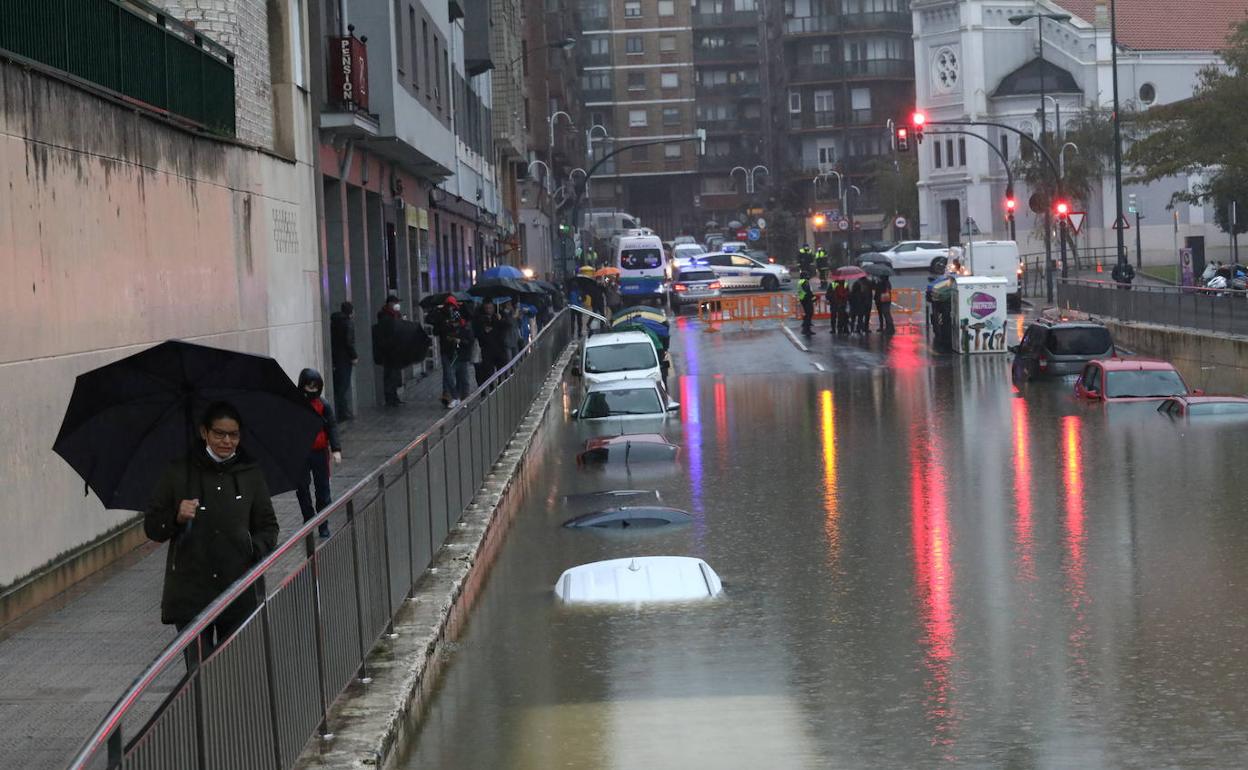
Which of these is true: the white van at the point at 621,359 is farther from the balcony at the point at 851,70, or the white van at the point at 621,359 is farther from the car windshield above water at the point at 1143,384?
the balcony at the point at 851,70

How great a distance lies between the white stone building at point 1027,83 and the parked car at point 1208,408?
70386mm

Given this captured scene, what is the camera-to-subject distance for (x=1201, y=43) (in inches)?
→ 4018

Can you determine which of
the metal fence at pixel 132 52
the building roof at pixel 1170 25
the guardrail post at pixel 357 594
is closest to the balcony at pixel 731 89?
the building roof at pixel 1170 25

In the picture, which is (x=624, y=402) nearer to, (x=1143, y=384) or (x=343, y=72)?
(x=343, y=72)

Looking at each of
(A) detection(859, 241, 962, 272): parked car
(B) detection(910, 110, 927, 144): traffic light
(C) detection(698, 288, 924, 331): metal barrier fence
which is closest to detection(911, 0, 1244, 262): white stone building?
(A) detection(859, 241, 962, 272): parked car

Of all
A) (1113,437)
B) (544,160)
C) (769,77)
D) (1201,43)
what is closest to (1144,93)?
(1201,43)

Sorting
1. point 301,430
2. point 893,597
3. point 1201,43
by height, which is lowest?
point 893,597

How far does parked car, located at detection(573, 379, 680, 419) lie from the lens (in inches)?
1143

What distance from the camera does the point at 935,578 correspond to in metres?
14.2

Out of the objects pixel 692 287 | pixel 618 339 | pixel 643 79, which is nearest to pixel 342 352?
pixel 618 339

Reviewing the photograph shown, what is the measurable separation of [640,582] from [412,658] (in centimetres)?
323

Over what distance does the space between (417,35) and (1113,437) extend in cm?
1754

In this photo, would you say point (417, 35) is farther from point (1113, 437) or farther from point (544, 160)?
point (544, 160)

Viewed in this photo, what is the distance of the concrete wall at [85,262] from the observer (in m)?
12.9
